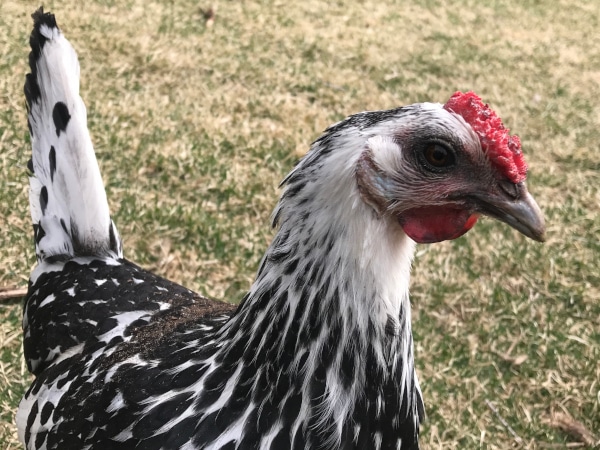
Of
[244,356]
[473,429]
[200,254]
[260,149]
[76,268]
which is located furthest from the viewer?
[260,149]

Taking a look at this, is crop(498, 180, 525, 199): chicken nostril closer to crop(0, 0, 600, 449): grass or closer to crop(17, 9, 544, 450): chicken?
crop(17, 9, 544, 450): chicken

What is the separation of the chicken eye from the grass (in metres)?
1.76

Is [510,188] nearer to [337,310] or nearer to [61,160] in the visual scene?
[337,310]

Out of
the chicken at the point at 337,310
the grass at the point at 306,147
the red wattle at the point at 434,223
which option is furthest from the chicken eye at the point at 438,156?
the grass at the point at 306,147

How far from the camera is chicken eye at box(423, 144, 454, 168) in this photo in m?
1.34

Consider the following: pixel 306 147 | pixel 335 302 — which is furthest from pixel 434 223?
pixel 306 147

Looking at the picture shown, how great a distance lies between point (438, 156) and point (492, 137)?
0.13m

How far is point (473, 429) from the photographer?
274 centimetres

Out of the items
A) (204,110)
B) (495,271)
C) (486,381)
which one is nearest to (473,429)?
(486,381)

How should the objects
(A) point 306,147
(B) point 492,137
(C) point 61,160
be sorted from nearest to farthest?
(B) point 492,137
(C) point 61,160
(A) point 306,147

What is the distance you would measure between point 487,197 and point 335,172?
0.37 m

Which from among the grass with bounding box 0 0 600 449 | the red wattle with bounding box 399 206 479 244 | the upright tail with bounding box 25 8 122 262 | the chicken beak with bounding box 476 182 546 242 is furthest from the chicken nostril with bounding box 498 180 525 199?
the grass with bounding box 0 0 600 449

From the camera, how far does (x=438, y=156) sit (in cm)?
135

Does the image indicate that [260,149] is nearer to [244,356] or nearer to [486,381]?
[486,381]
